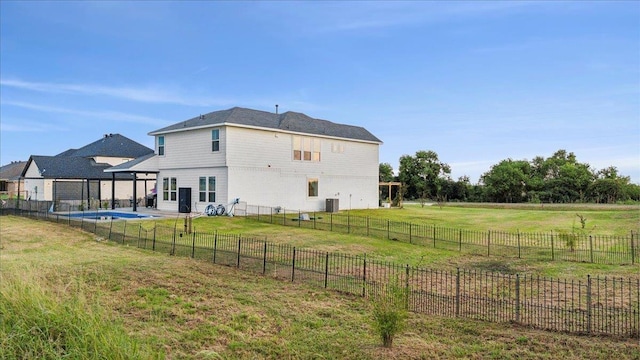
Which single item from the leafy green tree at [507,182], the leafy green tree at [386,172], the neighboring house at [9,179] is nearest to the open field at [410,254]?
the leafy green tree at [507,182]

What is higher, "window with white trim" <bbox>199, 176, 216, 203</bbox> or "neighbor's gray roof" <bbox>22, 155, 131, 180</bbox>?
"neighbor's gray roof" <bbox>22, 155, 131, 180</bbox>

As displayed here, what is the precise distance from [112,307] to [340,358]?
501 cm

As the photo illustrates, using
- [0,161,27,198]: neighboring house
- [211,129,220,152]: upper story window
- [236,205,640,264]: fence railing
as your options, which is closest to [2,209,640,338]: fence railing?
[236,205,640,264]: fence railing

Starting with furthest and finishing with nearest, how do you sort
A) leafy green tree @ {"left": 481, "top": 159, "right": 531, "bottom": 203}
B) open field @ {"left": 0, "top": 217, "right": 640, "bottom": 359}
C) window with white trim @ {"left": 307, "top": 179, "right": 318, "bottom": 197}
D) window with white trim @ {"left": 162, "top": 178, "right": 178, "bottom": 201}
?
leafy green tree @ {"left": 481, "top": 159, "right": 531, "bottom": 203}
window with white trim @ {"left": 307, "top": 179, "right": 318, "bottom": 197}
window with white trim @ {"left": 162, "top": 178, "right": 178, "bottom": 201}
open field @ {"left": 0, "top": 217, "right": 640, "bottom": 359}

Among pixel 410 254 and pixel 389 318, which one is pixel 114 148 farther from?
pixel 389 318

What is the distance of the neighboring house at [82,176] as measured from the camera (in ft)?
136

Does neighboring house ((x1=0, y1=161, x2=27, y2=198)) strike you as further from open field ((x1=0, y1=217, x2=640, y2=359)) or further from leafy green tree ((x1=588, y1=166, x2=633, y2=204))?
leafy green tree ((x1=588, y1=166, x2=633, y2=204))

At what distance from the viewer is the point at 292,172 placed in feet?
111

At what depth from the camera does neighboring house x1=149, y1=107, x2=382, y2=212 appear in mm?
29812

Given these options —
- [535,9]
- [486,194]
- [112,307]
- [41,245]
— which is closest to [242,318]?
[112,307]

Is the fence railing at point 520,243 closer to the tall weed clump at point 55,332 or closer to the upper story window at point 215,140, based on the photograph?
the upper story window at point 215,140

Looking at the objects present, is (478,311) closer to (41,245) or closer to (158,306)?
(158,306)

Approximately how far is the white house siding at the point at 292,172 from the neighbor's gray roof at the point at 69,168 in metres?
18.7

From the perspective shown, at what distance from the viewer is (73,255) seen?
15.1 m
